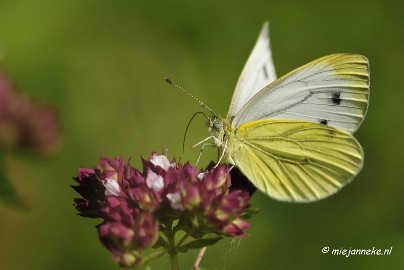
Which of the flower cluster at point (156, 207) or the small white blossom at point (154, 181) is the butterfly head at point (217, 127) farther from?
the small white blossom at point (154, 181)

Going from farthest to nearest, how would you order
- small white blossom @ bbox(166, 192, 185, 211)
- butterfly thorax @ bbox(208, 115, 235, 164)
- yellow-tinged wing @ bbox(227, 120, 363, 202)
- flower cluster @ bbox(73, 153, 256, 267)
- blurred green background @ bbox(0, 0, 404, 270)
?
blurred green background @ bbox(0, 0, 404, 270) → butterfly thorax @ bbox(208, 115, 235, 164) → yellow-tinged wing @ bbox(227, 120, 363, 202) → small white blossom @ bbox(166, 192, 185, 211) → flower cluster @ bbox(73, 153, 256, 267)

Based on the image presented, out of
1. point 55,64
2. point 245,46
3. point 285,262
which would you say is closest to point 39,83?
point 55,64

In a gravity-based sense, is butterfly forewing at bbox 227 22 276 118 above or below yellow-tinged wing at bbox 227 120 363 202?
above

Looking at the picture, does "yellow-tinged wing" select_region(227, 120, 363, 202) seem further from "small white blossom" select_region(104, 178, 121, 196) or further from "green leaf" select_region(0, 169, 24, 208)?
"green leaf" select_region(0, 169, 24, 208)

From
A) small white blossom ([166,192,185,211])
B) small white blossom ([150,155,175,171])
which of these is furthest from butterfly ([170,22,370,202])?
small white blossom ([166,192,185,211])

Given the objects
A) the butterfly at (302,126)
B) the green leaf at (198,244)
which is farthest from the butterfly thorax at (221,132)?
the green leaf at (198,244)

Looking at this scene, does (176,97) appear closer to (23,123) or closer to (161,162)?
(23,123)

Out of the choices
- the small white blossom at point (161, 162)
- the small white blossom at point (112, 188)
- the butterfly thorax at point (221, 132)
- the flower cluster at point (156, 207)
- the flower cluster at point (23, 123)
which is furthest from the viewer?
the flower cluster at point (23, 123)

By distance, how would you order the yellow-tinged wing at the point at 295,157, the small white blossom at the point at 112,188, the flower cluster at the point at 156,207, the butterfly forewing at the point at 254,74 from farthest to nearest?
the butterfly forewing at the point at 254,74
the yellow-tinged wing at the point at 295,157
the small white blossom at the point at 112,188
the flower cluster at the point at 156,207
